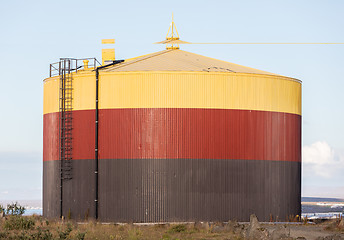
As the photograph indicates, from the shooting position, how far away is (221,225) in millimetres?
41656

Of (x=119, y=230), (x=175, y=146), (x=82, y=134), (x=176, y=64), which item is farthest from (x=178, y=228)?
(x=176, y=64)

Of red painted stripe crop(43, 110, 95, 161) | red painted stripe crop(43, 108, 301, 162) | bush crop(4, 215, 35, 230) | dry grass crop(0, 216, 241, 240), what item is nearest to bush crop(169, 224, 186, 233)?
dry grass crop(0, 216, 241, 240)

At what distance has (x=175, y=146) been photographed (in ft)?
140

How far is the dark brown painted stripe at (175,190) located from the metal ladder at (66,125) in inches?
28.8

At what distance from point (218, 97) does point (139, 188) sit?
7662mm

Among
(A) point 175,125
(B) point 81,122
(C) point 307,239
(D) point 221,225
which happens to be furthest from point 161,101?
(C) point 307,239

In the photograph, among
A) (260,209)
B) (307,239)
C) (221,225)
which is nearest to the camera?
(307,239)

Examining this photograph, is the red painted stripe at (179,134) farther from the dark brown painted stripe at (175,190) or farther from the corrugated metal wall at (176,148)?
the dark brown painted stripe at (175,190)

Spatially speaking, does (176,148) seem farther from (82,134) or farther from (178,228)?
(82,134)

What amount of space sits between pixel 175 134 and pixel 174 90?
279 cm

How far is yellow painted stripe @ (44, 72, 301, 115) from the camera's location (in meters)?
43.1

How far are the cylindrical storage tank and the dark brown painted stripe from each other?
6cm

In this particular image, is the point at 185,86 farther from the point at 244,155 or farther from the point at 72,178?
the point at 72,178

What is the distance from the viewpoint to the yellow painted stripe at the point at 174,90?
141 ft
